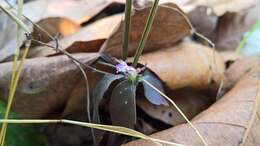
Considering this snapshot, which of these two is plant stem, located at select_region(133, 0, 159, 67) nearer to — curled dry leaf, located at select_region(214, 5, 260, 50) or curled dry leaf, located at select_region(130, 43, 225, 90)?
curled dry leaf, located at select_region(130, 43, 225, 90)

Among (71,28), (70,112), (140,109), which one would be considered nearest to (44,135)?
(70,112)

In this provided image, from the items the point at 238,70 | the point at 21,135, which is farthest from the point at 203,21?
the point at 21,135

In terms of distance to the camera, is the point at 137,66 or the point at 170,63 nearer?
the point at 137,66

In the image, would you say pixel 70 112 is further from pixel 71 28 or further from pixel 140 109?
pixel 71 28

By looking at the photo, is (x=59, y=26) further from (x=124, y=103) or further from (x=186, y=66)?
(x=124, y=103)

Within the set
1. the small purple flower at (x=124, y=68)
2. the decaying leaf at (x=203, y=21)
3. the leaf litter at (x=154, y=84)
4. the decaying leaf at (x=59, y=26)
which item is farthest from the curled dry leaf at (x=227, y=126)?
the decaying leaf at (x=203, y=21)

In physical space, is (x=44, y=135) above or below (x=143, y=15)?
below
